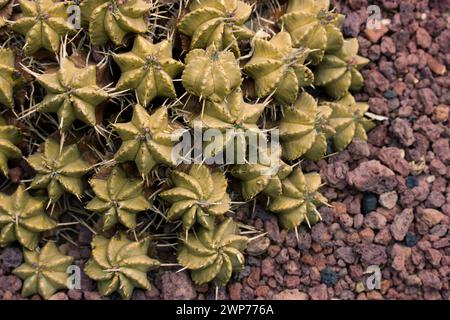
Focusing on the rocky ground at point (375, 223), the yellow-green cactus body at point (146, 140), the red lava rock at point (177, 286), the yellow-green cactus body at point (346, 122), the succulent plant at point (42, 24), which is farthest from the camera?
the yellow-green cactus body at point (346, 122)

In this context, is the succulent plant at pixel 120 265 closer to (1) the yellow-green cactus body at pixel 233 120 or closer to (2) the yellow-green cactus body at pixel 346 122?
(1) the yellow-green cactus body at pixel 233 120

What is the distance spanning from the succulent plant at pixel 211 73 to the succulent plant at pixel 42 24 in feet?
1.92

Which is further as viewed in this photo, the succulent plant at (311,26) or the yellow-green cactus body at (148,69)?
the succulent plant at (311,26)

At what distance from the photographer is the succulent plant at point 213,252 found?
3102 mm

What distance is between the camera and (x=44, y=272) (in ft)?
10.4

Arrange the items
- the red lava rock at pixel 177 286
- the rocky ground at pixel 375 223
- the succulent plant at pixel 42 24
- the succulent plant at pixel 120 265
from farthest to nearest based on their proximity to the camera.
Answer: the rocky ground at pixel 375 223, the red lava rock at pixel 177 286, the succulent plant at pixel 120 265, the succulent plant at pixel 42 24

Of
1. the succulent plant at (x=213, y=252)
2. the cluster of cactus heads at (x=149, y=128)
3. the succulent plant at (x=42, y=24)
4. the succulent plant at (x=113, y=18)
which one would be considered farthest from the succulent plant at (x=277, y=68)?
the succulent plant at (x=42, y=24)

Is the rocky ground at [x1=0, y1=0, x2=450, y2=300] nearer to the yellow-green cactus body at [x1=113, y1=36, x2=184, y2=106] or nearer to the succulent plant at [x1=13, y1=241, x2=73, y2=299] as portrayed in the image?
the succulent plant at [x1=13, y1=241, x2=73, y2=299]

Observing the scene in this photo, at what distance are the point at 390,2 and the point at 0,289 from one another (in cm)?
253

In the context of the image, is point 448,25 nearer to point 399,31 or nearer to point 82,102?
point 399,31

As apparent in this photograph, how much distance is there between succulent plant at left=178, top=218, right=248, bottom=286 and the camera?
3102mm

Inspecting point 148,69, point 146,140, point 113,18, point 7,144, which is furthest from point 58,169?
point 113,18

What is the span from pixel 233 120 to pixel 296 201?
580mm

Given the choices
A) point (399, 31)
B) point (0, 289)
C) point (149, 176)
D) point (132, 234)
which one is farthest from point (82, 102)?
point (399, 31)
